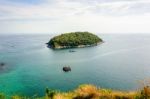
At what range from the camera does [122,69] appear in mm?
100375

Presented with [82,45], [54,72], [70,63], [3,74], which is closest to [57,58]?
[70,63]

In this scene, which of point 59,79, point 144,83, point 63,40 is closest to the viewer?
point 144,83

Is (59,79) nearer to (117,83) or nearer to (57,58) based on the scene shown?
(117,83)

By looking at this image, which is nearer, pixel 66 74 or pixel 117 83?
pixel 117 83

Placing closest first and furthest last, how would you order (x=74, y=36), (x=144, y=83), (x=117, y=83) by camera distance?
(x=144, y=83) → (x=117, y=83) → (x=74, y=36)

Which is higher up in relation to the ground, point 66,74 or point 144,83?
point 144,83

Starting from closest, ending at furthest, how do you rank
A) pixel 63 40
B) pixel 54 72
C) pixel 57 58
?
pixel 54 72
pixel 57 58
pixel 63 40

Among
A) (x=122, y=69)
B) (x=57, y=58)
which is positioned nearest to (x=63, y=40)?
(x=57, y=58)

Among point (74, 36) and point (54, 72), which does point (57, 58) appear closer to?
point (54, 72)

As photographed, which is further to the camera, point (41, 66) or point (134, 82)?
point (41, 66)

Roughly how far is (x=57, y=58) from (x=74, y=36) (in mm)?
65740

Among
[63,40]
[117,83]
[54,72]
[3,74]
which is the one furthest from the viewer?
[63,40]

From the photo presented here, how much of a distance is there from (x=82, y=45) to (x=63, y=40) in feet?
49.7

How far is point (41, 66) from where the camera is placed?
109562 mm
